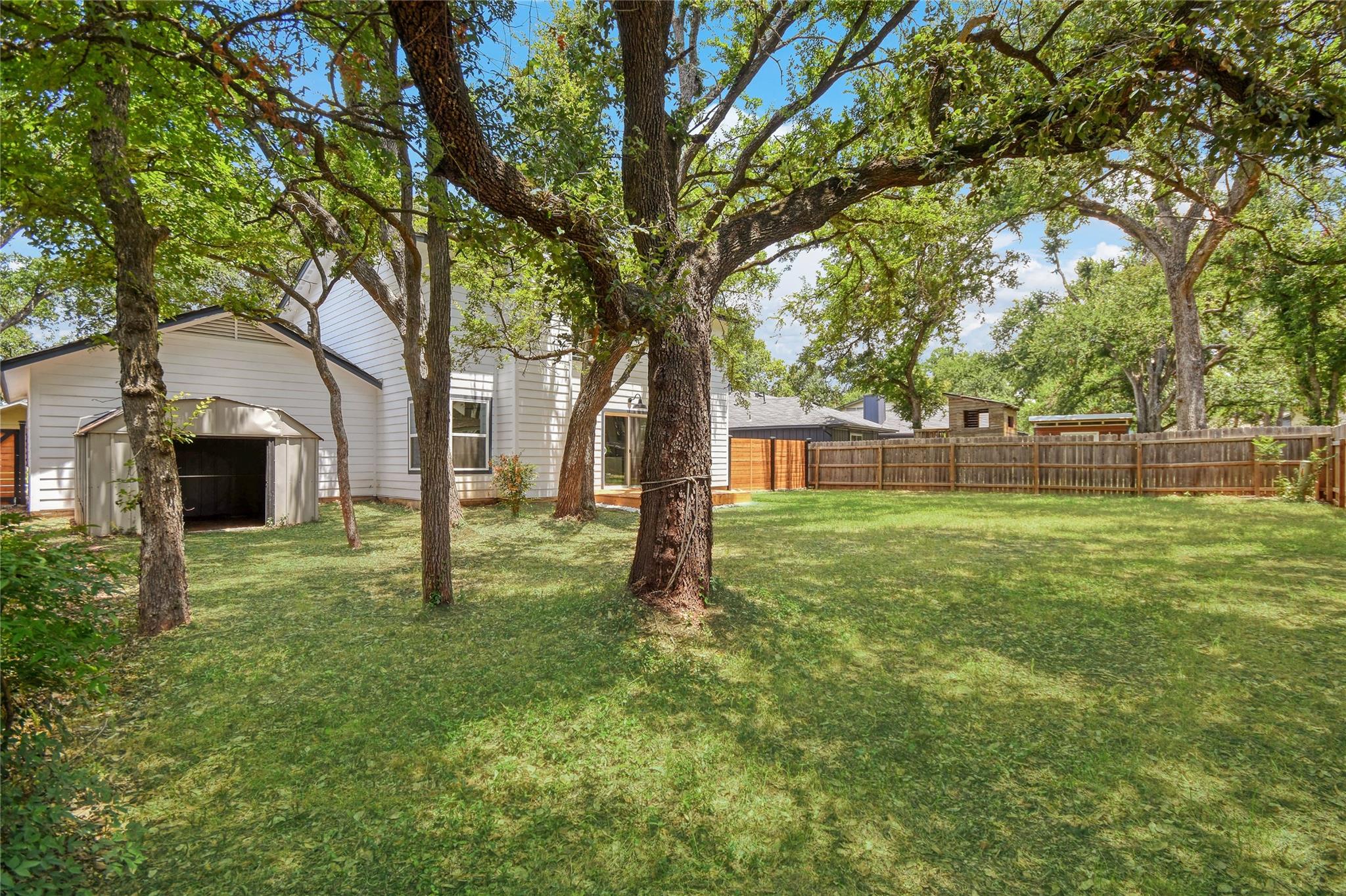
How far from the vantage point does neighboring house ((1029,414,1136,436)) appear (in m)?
21.7

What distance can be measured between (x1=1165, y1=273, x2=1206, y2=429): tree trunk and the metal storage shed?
66.5 feet

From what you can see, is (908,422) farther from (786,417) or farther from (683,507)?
(683,507)

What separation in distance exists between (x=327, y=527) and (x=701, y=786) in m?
9.57

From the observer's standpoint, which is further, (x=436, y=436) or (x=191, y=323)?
(x=191, y=323)

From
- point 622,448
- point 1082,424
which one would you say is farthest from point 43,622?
point 1082,424

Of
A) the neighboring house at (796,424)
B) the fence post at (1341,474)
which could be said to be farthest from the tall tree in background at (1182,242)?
the neighboring house at (796,424)

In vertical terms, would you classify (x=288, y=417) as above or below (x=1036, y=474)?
above

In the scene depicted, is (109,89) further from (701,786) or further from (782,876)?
(782,876)

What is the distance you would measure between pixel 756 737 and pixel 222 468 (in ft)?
46.8

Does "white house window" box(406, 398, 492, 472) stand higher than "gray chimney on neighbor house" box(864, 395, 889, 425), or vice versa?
"gray chimney on neighbor house" box(864, 395, 889, 425)

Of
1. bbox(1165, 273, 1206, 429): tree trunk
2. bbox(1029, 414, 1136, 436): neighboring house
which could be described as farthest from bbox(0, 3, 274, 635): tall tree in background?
bbox(1029, 414, 1136, 436): neighboring house

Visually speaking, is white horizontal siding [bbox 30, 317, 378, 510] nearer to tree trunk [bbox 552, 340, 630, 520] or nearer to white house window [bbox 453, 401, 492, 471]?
white house window [bbox 453, 401, 492, 471]

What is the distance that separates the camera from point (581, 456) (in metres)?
10.5

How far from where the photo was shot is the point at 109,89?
12.9 ft
